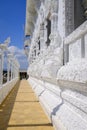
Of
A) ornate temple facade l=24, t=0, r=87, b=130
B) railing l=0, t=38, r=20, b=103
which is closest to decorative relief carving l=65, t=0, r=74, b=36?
ornate temple facade l=24, t=0, r=87, b=130

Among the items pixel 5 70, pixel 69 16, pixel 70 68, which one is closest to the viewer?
pixel 70 68

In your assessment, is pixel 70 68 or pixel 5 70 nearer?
pixel 70 68

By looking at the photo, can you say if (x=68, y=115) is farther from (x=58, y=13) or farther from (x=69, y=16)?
(x=58, y=13)

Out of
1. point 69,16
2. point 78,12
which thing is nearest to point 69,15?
point 69,16

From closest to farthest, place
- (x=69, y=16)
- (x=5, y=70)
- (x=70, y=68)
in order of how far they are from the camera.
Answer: (x=70, y=68) → (x=69, y=16) → (x=5, y=70)

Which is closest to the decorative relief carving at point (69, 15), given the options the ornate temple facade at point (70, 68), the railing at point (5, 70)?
the ornate temple facade at point (70, 68)

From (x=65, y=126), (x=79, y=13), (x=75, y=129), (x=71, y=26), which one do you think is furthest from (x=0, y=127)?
(x=79, y=13)

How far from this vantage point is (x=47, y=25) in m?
7.88

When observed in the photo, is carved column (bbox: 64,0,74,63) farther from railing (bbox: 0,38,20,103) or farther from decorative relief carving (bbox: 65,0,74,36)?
railing (bbox: 0,38,20,103)

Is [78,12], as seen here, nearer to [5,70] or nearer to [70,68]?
[70,68]

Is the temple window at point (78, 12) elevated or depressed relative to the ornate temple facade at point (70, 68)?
elevated

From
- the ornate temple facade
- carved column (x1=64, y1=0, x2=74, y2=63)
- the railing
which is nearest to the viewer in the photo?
the ornate temple facade

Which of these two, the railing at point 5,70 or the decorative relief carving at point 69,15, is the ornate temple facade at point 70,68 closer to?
the decorative relief carving at point 69,15

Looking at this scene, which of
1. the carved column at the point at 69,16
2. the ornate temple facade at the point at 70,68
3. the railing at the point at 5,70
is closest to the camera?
the ornate temple facade at the point at 70,68
